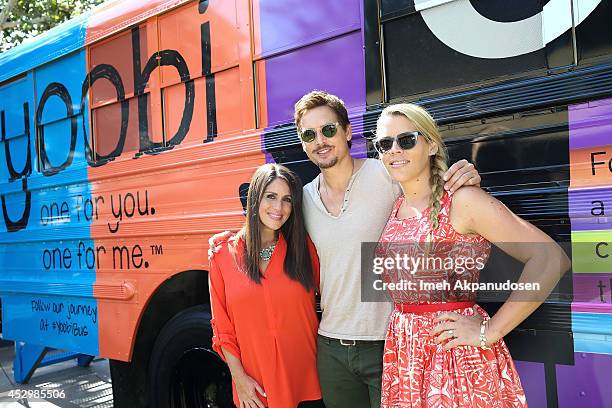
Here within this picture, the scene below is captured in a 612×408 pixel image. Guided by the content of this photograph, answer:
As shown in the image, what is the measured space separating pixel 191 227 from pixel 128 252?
0.54 meters

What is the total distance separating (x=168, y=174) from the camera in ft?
9.50

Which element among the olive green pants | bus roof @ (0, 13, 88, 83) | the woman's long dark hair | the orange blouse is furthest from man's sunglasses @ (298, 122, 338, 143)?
bus roof @ (0, 13, 88, 83)

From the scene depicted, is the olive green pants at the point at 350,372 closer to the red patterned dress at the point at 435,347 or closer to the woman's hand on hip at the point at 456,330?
the red patterned dress at the point at 435,347

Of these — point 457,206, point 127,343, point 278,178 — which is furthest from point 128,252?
point 457,206

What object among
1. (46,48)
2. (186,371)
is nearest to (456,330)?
(186,371)

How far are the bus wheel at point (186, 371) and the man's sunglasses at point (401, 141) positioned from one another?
1.48m

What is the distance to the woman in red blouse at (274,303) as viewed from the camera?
200 cm

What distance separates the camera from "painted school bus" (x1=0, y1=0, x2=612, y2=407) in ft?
5.47

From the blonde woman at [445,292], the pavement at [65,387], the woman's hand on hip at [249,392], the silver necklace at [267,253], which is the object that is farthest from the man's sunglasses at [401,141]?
the pavement at [65,387]

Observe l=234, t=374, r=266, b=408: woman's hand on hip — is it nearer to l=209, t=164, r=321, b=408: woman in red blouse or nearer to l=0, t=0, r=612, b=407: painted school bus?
l=209, t=164, r=321, b=408: woman in red blouse

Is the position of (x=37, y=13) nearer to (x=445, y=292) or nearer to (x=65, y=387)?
(x=65, y=387)

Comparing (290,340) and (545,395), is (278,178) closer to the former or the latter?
(290,340)

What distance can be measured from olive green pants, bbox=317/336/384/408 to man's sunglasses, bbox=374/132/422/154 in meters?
0.64

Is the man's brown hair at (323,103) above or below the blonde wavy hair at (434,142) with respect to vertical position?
above
